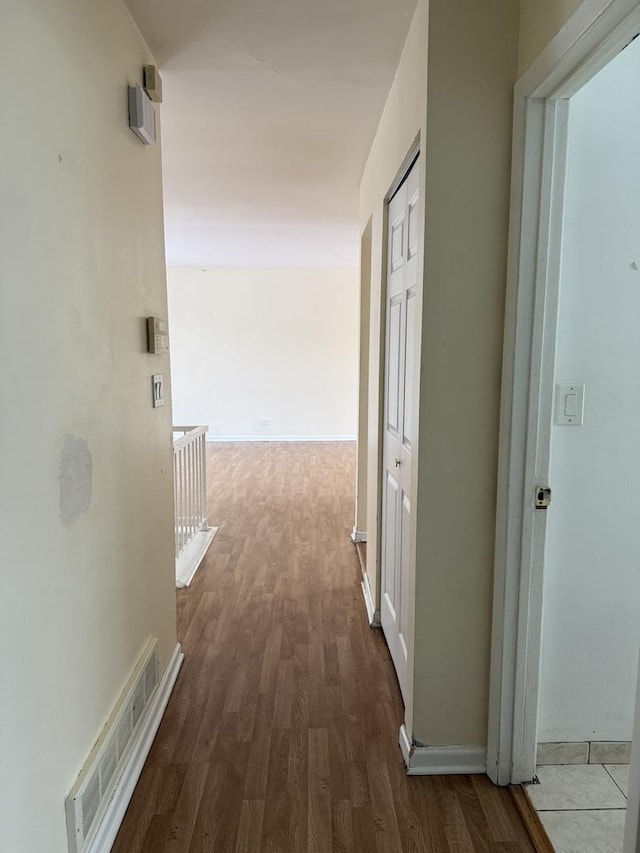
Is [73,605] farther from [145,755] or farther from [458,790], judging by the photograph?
[458,790]

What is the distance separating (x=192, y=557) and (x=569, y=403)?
9.22 ft

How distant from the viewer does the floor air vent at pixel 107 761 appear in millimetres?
1353

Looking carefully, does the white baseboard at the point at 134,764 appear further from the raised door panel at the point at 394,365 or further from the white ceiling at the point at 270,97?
the white ceiling at the point at 270,97

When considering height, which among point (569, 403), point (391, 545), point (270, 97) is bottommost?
point (391, 545)

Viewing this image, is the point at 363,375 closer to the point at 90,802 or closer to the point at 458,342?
the point at 458,342

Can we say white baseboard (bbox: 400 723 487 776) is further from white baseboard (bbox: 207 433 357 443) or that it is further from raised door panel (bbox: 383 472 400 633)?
white baseboard (bbox: 207 433 357 443)

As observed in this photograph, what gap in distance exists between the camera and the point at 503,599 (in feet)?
5.66

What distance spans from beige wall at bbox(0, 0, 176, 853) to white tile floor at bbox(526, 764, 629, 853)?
4.43ft

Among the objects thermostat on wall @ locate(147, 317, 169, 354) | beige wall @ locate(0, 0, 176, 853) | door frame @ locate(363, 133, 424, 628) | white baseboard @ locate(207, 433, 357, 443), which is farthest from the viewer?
white baseboard @ locate(207, 433, 357, 443)

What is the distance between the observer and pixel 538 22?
146cm

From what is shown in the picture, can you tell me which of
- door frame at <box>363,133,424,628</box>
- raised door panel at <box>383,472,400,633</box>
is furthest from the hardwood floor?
raised door panel at <box>383,472,400,633</box>

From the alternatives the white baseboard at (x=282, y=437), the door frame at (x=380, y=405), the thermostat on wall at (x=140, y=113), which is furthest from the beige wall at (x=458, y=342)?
the white baseboard at (x=282, y=437)

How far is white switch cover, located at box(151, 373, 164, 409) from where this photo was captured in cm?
212

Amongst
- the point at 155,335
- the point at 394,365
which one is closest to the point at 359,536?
the point at 394,365
